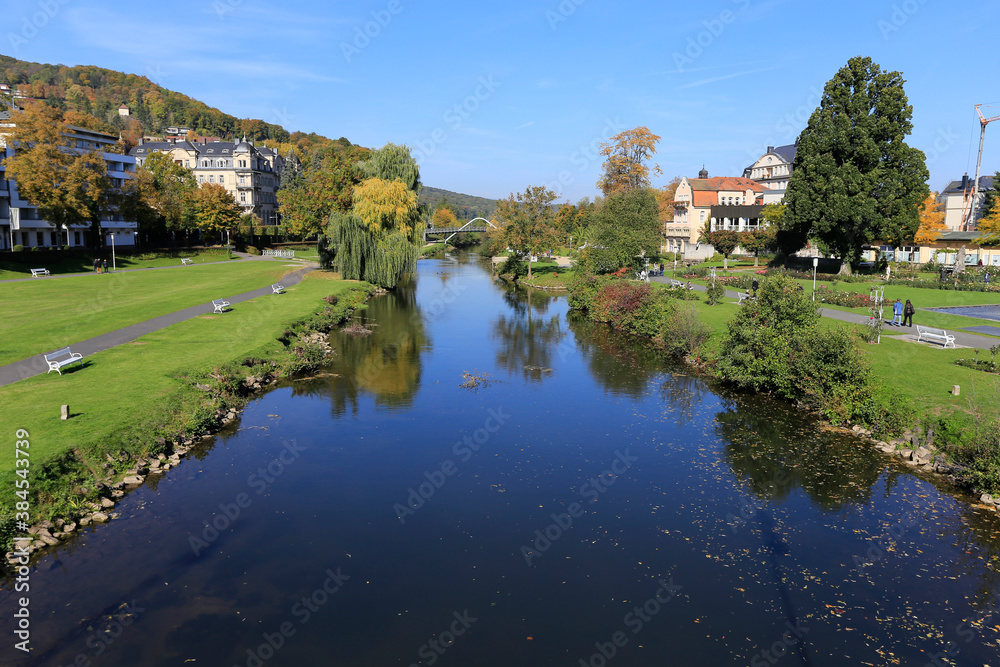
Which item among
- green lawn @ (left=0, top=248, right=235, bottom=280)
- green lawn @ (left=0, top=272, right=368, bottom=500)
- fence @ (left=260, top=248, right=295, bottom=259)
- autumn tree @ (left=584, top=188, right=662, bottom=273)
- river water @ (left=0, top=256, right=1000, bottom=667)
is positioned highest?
autumn tree @ (left=584, top=188, right=662, bottom=273)

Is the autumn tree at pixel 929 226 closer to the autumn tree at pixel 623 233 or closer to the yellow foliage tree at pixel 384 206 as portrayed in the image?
the autumn tree at pixel 623 233

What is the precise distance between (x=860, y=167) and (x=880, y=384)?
41.7m

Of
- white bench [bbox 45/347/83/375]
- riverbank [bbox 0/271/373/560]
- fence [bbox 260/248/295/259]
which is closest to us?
riverbank [bbox 0/271/373/560]

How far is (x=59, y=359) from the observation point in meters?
22.8

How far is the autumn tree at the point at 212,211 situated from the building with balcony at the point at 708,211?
5832 cm

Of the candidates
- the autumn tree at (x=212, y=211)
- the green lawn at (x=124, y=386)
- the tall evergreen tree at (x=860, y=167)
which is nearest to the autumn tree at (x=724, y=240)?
the tall evergreen tree at (x=860, y=167)

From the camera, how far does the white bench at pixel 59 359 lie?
21797 mm

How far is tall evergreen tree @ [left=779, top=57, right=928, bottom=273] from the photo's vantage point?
176 feet

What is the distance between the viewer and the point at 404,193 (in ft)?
191

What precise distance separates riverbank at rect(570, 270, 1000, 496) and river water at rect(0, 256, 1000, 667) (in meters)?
1.14

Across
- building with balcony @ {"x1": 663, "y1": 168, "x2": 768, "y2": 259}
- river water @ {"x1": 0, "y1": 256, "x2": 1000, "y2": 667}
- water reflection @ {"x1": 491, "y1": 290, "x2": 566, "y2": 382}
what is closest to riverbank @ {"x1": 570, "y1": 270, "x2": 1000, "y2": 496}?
river water @ {"x1": 0, "y1": 256, "x2": 1000, "y2": 667}

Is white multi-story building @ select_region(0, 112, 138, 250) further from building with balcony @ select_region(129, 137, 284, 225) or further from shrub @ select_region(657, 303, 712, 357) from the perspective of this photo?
shrub @ select_region(657, 303, 712, 357)

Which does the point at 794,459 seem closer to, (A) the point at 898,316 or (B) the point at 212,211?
(A) the point at 898,316

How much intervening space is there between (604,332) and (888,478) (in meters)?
25.2
